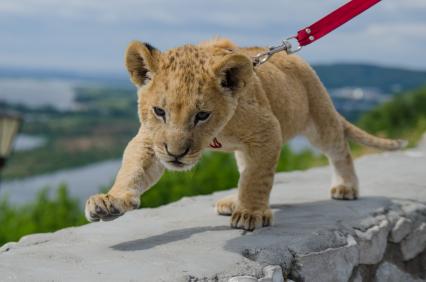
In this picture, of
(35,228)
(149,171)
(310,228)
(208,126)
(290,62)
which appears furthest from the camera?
(35,228)

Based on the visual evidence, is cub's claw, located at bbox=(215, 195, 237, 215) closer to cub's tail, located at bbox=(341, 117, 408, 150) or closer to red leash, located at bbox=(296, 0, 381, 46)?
red leash, located at bbox=(296, 0, 381, 46)

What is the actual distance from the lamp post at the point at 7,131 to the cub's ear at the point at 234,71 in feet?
15.5

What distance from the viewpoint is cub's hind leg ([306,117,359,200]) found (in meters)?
5.11

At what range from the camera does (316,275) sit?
4.06m

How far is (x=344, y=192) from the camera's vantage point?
17.5 ft

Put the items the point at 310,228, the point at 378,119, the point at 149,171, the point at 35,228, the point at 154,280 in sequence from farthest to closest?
the point at 378,119 < the point at 35,228 < the point at 310,228 < the point at 149,171 < the point at 154,280

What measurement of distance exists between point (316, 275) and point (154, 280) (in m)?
1.22

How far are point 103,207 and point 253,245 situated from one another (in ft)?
2.79

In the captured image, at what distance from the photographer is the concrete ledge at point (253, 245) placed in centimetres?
340

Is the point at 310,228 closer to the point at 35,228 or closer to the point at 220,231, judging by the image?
the point at 220,231

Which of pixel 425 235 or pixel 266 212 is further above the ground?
pixel 266 212

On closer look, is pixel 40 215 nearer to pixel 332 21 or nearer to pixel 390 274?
pixel 390 274

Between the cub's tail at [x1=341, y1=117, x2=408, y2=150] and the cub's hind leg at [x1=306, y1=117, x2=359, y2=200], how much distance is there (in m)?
0.21

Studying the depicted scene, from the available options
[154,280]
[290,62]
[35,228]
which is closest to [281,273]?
[154,280]
